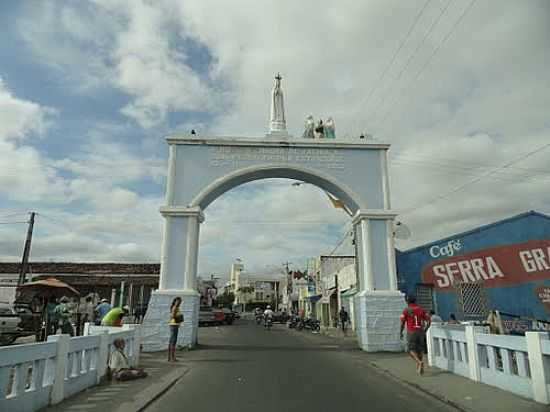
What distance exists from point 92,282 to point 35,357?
33300 millimetres

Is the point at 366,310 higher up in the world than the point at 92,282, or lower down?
lower down

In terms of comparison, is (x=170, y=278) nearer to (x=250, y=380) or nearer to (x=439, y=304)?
(x=250, y=380)

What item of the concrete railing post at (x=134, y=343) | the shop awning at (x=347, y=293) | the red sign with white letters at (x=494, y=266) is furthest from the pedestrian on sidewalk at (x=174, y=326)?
the shop awning at (x=347, y=293)

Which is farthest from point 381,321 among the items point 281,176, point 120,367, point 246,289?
point 246,289

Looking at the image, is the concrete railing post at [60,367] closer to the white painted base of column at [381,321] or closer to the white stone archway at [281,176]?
the white stone archway at [281,176]

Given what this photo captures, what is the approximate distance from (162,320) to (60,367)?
733 centimetres

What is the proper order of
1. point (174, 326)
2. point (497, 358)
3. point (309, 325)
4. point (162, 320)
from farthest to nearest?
1. point (309, 325)
2. point (162, 320)
3. point (174, 326)
4. point (497, 358)

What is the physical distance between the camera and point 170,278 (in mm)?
14438

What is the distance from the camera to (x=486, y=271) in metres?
17.2

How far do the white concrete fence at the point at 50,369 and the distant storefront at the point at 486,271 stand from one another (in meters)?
12.0

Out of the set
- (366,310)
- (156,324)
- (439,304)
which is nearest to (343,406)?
(366,310)

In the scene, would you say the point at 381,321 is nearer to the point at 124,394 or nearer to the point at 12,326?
the point at 124,394

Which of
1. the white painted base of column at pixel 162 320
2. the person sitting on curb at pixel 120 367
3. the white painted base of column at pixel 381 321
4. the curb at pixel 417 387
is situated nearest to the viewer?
the curb at pixel 417 387

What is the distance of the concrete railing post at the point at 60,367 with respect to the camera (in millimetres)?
6629
